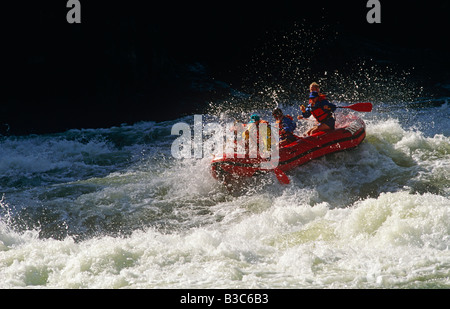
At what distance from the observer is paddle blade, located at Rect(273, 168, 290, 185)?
7.76 m

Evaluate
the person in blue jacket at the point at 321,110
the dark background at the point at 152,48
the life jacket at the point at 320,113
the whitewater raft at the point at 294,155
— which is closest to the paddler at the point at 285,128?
the whitewater raft at the point at 294,155

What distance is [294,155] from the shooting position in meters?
8.03

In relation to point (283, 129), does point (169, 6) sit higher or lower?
higher

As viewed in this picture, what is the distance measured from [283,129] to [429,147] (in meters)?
2.70

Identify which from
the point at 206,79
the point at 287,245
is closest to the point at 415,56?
the point at 206,79

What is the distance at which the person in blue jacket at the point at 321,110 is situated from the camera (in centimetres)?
841

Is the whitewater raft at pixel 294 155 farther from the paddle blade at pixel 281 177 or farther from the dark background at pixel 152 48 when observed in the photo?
the dark background at pixel 152 48

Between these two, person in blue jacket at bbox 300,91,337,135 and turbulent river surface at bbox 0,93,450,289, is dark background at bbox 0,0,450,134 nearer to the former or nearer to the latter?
turbulent river surface at bbox 0,93,450,289

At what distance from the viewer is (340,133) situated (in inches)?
328

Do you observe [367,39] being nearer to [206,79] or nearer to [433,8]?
[433,8]

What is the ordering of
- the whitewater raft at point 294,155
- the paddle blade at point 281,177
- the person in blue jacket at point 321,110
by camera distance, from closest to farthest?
1. the paddle blade at point 281,177
2. the whitewater raft at point 294,155
3. the person in blue jacket at point 321,110

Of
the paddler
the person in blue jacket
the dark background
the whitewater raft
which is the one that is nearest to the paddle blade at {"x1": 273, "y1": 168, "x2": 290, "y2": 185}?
the whitewater raft

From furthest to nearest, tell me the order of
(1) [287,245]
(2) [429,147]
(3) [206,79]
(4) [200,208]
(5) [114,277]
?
1. (3) [206,79]
2. (2) [429,147]
3. (4) [200,208]
4. (1) [287,245]
5. (5) [114,277]

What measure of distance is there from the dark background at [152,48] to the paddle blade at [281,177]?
5.97 m
